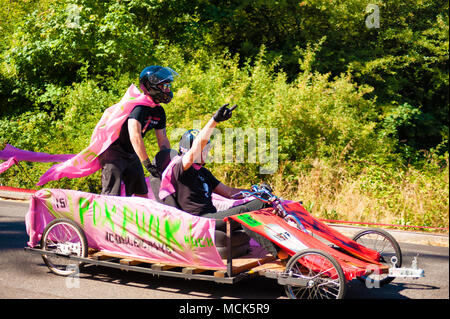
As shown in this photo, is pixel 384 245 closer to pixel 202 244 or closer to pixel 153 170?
pixel 202 244

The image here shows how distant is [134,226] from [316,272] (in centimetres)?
191

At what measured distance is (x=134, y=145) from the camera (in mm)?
5918

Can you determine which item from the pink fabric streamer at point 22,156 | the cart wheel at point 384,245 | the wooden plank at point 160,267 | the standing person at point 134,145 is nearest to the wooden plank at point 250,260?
the wooden plank at point 160,267

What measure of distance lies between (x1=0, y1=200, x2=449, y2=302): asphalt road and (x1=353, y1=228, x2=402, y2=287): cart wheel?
1.02 feet

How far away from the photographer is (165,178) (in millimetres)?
5266

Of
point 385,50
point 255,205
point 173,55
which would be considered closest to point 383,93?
Answer: point 385,50

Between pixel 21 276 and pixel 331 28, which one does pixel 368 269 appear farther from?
pixel 331 28

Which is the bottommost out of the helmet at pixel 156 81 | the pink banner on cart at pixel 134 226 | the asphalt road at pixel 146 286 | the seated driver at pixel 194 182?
the asphalt road at pixel 146 286

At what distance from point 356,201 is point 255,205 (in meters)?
4.62

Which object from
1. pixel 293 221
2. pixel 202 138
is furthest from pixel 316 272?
pixel 202 138

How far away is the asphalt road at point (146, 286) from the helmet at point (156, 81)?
2182 mm

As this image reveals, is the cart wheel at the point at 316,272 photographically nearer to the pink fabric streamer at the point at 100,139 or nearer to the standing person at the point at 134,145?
the standing person at the point at 134,145

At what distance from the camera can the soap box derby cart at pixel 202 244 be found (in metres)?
4.61

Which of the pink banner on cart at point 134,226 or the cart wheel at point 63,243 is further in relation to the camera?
the cart wheel at point 63,243
